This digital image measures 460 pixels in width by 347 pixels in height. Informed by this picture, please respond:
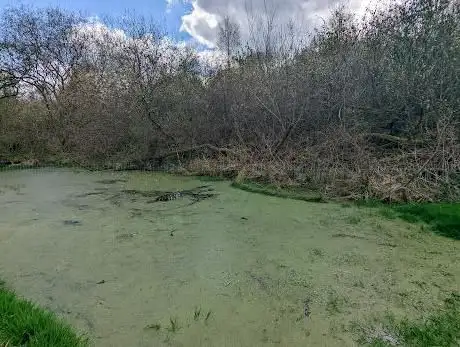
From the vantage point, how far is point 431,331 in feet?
9.90

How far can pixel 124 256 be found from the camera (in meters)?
4.84

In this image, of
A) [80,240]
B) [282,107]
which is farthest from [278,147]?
[80,240]

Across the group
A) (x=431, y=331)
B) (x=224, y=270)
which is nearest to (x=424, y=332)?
(x=431, y=331)

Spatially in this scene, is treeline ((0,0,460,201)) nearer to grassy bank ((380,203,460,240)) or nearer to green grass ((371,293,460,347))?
grassy bank ((380,203,460,240))

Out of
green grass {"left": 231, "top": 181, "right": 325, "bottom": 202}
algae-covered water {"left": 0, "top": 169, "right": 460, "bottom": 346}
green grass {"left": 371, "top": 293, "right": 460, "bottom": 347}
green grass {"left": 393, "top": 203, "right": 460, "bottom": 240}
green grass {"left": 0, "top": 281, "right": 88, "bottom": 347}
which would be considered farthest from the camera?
green grass {"left": 231, "top": 181, "right": 325, "bottom": 202}

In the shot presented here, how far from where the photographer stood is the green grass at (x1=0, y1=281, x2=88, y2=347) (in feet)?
8.19

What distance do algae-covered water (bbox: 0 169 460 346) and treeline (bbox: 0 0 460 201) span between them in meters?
2.23

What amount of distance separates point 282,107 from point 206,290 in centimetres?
879

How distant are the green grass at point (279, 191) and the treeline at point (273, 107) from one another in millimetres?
357

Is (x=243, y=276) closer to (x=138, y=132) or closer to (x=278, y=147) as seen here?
(x=278, y=147)

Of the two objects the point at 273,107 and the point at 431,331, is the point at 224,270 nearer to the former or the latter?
the point at 431,331

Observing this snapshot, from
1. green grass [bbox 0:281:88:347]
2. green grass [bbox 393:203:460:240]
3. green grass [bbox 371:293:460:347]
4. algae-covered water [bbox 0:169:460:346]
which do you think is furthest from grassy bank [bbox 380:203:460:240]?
green grass [bbox 0:281:88:347]

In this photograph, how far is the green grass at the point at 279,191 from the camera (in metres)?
8.15

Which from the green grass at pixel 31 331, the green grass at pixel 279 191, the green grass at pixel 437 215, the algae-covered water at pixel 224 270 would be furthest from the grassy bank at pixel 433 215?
the green grass at pixel 31 331
